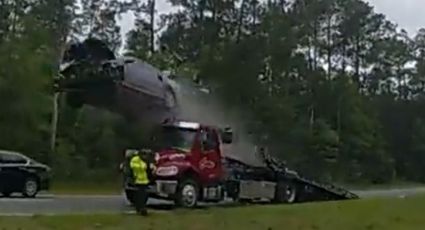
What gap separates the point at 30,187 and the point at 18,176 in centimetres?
52

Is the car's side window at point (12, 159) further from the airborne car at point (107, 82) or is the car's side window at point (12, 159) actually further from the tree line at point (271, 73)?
the tree line at point (271, 73)

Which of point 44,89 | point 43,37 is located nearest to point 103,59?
point 44,89

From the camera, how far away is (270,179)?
88.2 ft

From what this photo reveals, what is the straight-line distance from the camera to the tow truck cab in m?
22.5

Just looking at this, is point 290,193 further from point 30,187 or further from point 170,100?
point 30,187

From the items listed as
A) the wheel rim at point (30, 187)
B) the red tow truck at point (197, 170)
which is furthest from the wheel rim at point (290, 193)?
the wheel rim at point (30, 187)

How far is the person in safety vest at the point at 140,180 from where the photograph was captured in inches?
773

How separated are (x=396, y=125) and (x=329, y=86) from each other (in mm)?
14845

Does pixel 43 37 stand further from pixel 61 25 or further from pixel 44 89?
pixel 61 25

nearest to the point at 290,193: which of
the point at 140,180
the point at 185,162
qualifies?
the point at 185,162

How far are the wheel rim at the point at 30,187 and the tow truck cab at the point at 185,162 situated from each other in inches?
315

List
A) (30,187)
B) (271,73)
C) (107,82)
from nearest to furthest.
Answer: (107,82), (30,187), (271,73)

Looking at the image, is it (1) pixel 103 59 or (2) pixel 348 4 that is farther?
(2) pixel 348 4

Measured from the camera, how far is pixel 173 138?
22.8 meters
